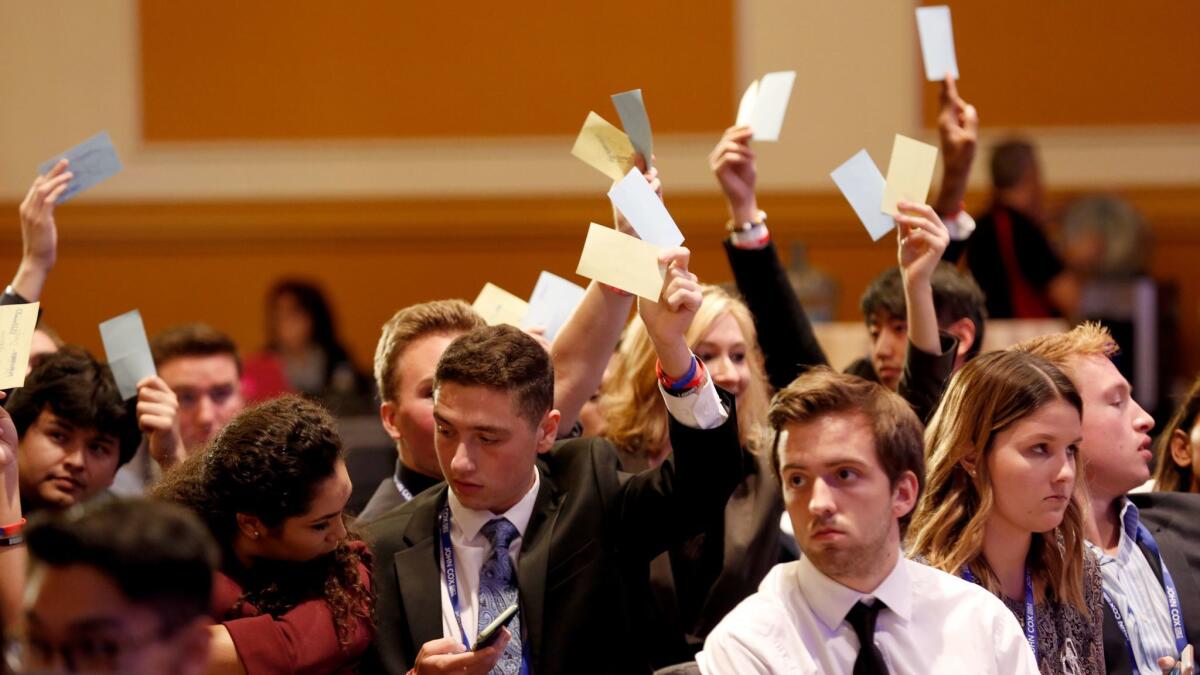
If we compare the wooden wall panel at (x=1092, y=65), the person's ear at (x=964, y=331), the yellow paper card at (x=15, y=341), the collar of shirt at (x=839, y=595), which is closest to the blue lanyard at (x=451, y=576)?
the collar of shirt at (x=839, y=595)

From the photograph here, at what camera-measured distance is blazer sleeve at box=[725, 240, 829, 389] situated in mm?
3398

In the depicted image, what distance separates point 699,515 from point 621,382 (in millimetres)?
950

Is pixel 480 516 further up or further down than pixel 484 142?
further down

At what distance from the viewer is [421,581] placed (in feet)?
8.31

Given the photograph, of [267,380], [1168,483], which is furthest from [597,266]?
[267,380]

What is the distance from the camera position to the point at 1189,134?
7.14 metres

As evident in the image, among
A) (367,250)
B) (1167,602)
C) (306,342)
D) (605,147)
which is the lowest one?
(306,342)

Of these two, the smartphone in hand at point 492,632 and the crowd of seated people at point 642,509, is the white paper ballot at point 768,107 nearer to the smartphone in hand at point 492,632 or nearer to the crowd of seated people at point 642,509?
the crowd of seated people at point 642,509

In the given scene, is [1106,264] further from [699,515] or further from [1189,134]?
[699,515]

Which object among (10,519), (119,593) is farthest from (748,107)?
(119,593)

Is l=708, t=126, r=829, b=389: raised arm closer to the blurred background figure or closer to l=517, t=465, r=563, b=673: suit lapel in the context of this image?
l=517, t=465, r=563, b=673: suit lapel

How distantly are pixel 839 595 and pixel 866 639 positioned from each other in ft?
0.25

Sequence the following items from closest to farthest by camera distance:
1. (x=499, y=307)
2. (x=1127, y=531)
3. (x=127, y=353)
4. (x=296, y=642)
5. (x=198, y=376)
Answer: (x=296, y=642) < (x=1127, y=531) < (x=127, y=353) < (x=499, y=307) < (x=198, y=376)

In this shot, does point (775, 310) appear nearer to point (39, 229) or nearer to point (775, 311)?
point (775, 311)
